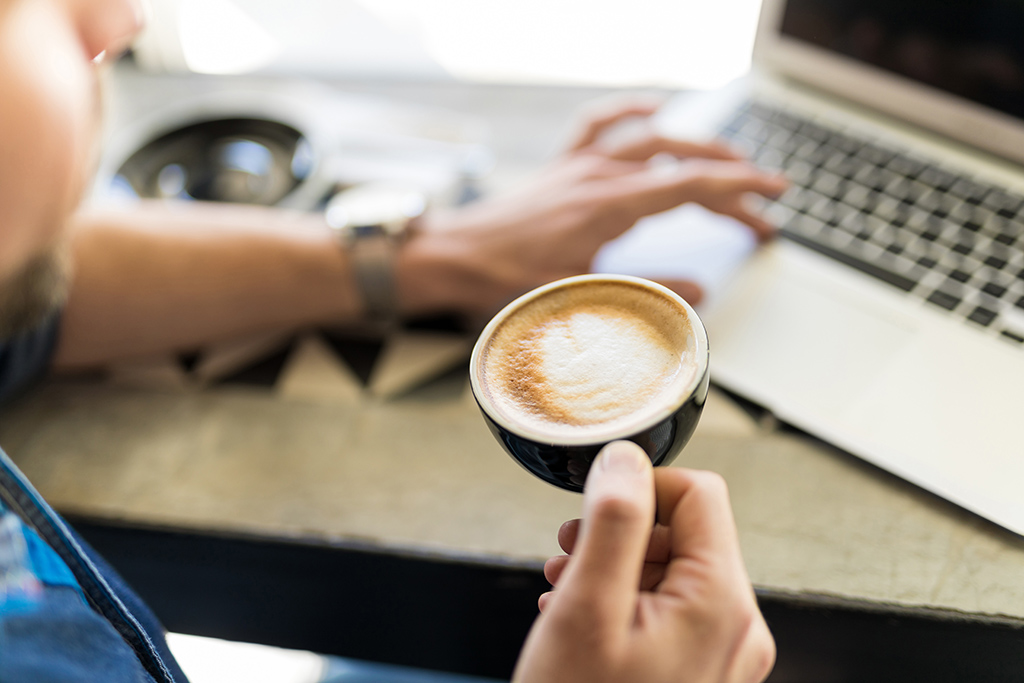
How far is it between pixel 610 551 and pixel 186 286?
0.62 metres

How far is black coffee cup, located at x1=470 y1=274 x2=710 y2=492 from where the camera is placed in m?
0.41

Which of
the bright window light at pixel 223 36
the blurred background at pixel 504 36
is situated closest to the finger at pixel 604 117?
the blurred background at pixel 504 36

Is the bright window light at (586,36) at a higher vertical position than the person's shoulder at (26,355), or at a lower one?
higher

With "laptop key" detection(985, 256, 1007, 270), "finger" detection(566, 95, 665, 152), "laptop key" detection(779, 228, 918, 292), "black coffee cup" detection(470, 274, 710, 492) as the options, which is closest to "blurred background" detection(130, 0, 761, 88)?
"finger" detection(566, 95, 665, 152)

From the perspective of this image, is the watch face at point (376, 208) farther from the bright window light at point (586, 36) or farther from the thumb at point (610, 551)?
the bright window light at point (586, 36)

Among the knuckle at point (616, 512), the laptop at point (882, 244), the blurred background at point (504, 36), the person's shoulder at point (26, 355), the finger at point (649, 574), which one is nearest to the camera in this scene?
the knuckle at point (616, 512)

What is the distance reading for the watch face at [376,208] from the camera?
0.82 metres

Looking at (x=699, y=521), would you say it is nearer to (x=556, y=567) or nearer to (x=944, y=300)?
(x=556, y=567)

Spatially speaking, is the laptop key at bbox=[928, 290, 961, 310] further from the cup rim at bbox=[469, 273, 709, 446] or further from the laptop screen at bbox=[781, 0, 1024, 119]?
the cup rim at bbox=[469, 273, 709, 446]

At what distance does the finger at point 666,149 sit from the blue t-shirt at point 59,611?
0.65 meters

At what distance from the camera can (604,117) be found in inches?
36.0

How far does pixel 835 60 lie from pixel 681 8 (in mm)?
1219

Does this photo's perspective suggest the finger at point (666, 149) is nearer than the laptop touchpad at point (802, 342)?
No

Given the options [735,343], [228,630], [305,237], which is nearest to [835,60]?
[735,343]
